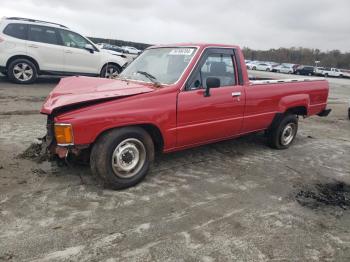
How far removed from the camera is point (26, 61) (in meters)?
10.8

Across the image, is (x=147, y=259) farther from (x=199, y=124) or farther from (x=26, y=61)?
(x=26, y=61)

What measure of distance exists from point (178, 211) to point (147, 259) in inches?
36.9

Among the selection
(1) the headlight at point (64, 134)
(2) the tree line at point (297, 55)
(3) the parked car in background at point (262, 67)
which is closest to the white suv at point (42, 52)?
(1) the headlight at point (64, 134)

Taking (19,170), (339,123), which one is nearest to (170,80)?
(19,170)

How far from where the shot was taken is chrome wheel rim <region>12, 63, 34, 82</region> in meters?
10.8

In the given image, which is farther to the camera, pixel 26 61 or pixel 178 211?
pixel 26 61

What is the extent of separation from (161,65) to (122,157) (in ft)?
5.30

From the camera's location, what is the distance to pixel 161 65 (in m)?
5.10

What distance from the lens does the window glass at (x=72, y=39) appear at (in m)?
11.2

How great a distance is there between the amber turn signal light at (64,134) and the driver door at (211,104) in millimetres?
1436

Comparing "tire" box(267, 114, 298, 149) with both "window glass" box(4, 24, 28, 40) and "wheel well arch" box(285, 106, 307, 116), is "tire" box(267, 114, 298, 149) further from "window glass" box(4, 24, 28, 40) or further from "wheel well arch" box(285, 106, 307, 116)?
"window glass" box(4, 24, 28, 40)

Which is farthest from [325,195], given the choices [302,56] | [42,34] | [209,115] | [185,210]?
[302,56]

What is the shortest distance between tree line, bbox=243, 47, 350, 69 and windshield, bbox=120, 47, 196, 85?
7548 cm

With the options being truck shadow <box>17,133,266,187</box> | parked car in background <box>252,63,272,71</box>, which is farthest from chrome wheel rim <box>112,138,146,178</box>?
parked car in background <box>252,63,272,71</box>
